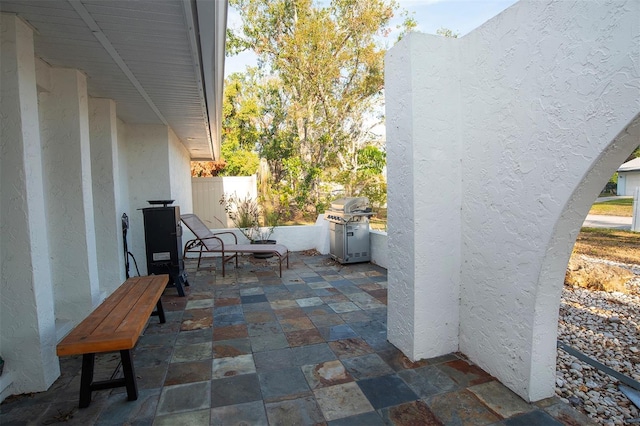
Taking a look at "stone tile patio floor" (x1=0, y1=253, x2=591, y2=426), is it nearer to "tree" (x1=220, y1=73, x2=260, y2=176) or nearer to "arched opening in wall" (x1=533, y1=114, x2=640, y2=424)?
"arched opening in wall" (x1=533, y1=114, x2=640, y2=424)

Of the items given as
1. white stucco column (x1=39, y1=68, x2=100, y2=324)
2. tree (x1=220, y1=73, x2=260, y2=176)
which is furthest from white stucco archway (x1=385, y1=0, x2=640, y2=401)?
tree (x1=220, y1=73, x2=260, y2=176)

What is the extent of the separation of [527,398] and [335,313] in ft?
6.60

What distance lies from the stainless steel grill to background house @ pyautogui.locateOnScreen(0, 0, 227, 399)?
8.91ft

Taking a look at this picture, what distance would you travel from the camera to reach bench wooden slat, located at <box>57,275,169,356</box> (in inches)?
80.1

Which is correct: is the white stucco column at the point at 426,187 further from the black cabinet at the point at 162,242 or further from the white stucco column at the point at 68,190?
the black cabinet at the point at 162,242

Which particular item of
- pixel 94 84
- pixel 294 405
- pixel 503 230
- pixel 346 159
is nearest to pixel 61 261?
pixel 94 84

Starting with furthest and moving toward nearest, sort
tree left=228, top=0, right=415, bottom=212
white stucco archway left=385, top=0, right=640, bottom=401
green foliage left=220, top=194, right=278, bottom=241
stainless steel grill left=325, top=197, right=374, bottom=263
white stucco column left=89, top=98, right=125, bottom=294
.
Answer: tree left=228, top=0, right=415, bottom=212
green foliage left=220, top=194, right=278, bottom=241
stainless steel grill left=325, top=197, right=374, bottom=263
white stucco column left=89, top=98, right=125, bottom=294
white stucco archway left=385, top=0, right=640, bottom=401

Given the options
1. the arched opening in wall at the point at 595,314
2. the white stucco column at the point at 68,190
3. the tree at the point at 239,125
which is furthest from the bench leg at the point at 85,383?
the tree at the point at 239,125

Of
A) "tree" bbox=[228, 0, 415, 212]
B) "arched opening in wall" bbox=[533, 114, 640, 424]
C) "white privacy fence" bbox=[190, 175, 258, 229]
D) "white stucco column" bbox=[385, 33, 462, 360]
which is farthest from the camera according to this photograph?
"tree" bbox=[228, 0, 415, 212]

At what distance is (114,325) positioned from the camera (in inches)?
90.0

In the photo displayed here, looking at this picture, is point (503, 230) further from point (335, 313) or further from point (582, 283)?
point (582, 283)

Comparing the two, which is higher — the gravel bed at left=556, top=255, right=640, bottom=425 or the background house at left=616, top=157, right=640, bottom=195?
the background house at left=616, top=157, right=640, bottom=195

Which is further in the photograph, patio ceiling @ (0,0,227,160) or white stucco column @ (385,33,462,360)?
white stucco column @ (385,33,462,360)

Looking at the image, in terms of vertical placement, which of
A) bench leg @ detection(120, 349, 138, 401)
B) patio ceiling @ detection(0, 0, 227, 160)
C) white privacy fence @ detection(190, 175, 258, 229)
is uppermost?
patio ceiling @ detection(0, 0, 227, 160)
